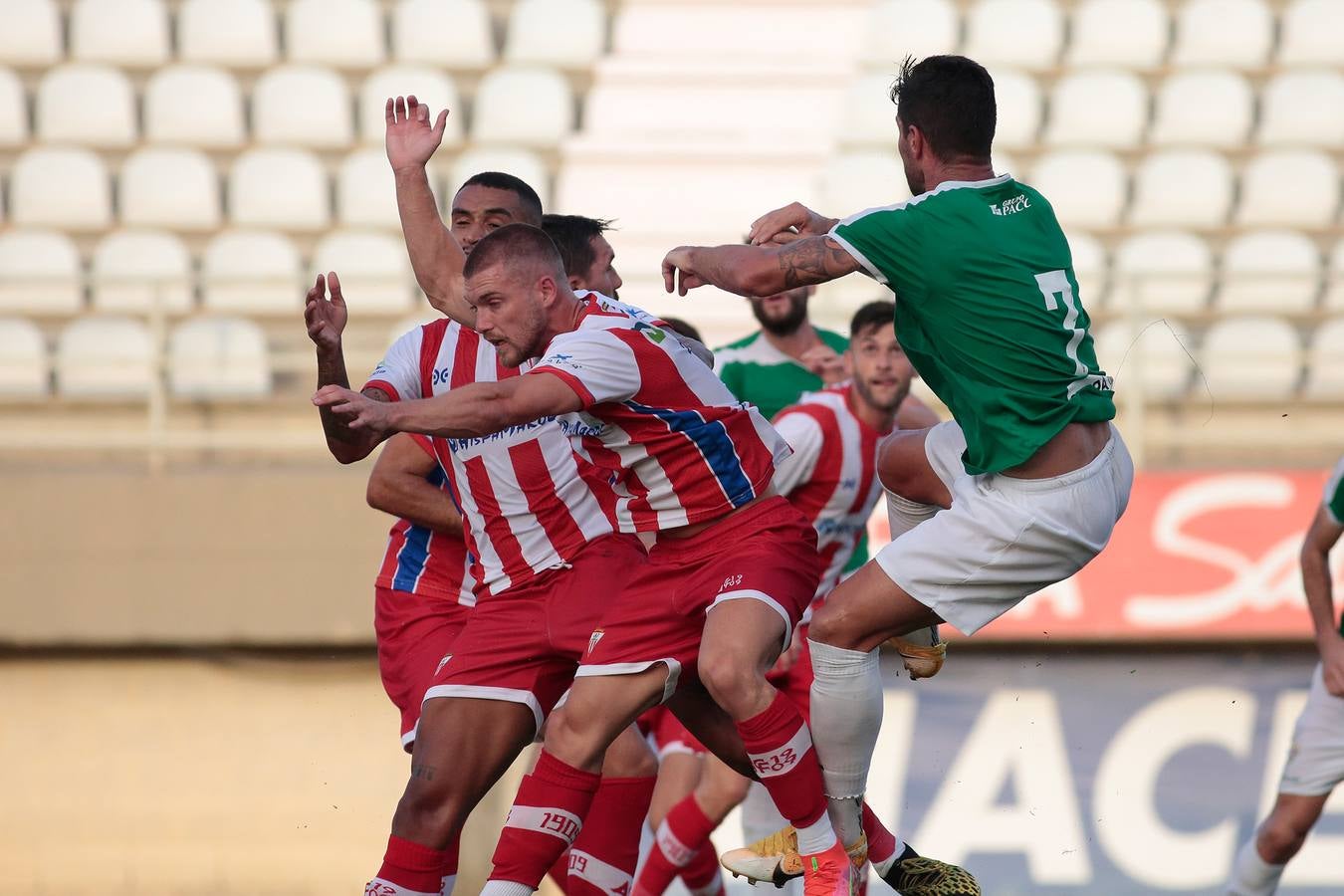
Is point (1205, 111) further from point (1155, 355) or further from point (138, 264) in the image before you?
point (138, 264)

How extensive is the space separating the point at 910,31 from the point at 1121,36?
1773mm

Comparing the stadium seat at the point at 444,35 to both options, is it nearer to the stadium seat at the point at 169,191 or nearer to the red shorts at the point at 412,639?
the stadium seat at the point at 169,191

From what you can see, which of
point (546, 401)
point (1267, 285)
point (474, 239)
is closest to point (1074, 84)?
point (1267, 285)

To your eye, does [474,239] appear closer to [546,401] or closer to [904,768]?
[546,401]

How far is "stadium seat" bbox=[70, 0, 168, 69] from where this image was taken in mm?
14219

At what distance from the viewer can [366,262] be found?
1236 cm

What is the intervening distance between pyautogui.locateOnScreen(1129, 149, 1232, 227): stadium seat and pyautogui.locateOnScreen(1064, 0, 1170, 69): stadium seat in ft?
4.72

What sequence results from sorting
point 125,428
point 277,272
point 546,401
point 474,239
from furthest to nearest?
1. point 277,272
2. point 125,428
3. point 474,239
4. point 546,401

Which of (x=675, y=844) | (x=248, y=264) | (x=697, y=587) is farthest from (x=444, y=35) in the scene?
(x=697, y=587)

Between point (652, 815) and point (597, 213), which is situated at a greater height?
point (597, 213)

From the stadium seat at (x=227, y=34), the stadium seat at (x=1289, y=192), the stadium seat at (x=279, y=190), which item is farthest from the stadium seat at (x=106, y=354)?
the stadium seat at (x=1289, y=192)

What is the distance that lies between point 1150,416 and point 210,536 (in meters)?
6.03

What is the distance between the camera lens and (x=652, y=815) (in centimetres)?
786

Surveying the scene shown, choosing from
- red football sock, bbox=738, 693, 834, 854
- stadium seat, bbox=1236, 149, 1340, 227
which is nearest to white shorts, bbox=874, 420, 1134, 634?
red football sock, bbox=738, 693, 834, 854
